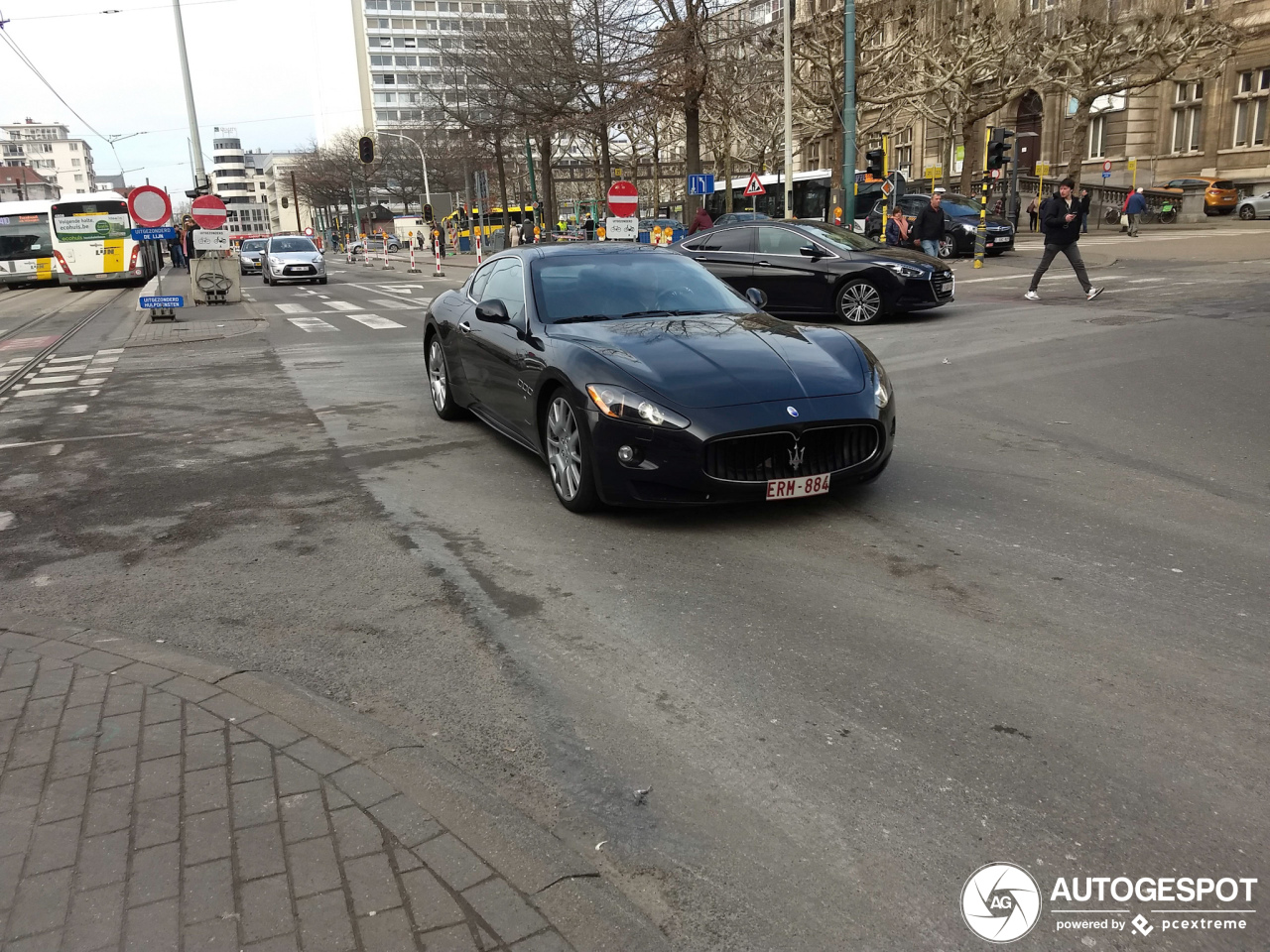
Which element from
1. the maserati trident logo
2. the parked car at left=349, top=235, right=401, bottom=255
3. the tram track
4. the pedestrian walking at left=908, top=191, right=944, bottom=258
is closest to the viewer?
the maserati trident logo

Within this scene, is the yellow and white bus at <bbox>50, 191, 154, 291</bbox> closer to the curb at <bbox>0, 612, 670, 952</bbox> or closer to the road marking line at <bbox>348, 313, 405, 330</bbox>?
the road marking line at <bbox>348, 313, 405, 330</bbox>

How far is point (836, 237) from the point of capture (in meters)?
15.9

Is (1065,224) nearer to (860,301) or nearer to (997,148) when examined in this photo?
(860,301)

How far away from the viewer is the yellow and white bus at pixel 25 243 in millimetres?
37219

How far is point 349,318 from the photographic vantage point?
2034 cm

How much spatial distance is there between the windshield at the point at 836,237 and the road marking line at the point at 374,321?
7324 mm

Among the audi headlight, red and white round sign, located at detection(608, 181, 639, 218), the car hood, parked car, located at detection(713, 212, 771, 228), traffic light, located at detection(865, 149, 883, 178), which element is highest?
traffic light, located at detection(865, 149, 883, 178)

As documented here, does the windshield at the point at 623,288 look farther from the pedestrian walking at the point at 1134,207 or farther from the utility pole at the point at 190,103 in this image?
the pedestrian walking at the point at 1134,207

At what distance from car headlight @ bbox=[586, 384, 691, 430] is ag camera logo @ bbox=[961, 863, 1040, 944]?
3.01 metres

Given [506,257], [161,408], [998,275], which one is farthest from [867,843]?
[998,275]

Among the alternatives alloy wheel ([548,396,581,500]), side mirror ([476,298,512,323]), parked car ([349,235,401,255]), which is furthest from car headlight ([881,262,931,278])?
parked car ([349,235,401,255])

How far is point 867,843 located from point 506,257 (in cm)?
584

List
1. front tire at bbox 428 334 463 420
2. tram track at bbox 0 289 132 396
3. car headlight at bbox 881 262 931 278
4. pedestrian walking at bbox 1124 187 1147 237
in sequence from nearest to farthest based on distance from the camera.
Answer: front tire at bbox 428 334 463 420 → tram track at bbox 0 289 132 396 → car headlight at bbox 881 262 931 278 → pedestrian walking at bbox 1124 187 1147 237

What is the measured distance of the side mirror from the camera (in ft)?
23.1
